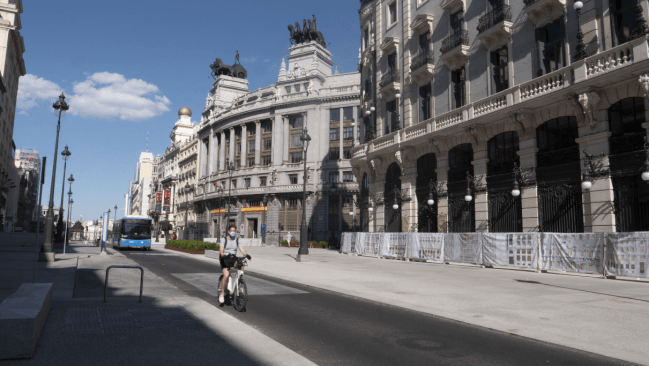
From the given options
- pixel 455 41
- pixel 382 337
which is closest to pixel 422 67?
pixel 455 41

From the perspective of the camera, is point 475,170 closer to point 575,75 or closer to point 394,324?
point 575,75

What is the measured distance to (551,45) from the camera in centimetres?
2053

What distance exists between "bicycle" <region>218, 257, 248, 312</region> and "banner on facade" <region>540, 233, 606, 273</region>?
13.2 metres

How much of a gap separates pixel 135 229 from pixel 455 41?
31.0 metres

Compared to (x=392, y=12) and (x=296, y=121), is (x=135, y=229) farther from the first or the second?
(x=296, y=121)

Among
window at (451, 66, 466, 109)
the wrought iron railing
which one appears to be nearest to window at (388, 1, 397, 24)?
the wrought iron railing

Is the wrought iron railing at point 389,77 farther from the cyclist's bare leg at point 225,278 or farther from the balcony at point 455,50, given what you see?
the cyclist's bare leg at point 225,278

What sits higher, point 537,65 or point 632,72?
point 537,65

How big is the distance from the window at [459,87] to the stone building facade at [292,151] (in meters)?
29.3

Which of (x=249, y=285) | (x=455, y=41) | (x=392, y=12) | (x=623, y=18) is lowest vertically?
(x=249, y=285)

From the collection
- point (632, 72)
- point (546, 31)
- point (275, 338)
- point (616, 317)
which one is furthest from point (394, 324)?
point (546, 31)

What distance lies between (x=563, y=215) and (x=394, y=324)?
14.7 m

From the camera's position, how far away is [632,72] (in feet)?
52.1

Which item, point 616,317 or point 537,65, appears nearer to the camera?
point 616,317
